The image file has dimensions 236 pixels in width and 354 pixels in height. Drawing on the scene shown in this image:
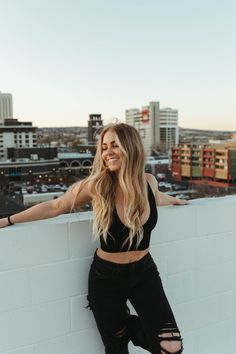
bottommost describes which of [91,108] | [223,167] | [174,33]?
[223,167]

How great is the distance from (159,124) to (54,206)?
162 feet

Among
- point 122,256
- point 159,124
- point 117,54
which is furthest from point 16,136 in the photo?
point 122,256

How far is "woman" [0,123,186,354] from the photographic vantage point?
43.7 inches

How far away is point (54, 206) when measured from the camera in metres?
1.14

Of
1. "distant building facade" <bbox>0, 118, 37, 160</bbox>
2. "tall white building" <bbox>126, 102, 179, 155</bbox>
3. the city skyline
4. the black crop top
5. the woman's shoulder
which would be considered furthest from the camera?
"tall white building" <bbox>126, 102, 179, 155</bbox>

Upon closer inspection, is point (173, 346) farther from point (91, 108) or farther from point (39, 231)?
point (91, 108)

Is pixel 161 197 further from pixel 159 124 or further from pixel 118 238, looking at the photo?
pixel 159 124

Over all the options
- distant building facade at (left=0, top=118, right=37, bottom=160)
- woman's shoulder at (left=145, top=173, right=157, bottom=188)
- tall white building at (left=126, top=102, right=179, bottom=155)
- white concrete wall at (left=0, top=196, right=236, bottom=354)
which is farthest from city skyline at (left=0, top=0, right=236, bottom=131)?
woman's shoulder at (left=145, top=173, right=157, bottom=188)

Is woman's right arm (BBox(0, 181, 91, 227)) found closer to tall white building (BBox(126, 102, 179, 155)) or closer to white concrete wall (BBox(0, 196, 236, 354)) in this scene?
white concrete wall (BBox(0, 196, 236, 354))

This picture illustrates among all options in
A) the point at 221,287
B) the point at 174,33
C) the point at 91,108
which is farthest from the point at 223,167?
the point at 221,287

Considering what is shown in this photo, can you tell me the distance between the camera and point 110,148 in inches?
45.5

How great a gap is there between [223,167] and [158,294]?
3133 centimetres

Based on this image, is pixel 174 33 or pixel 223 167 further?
pixel 223 167

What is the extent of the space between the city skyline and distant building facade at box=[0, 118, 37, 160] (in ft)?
9.23
